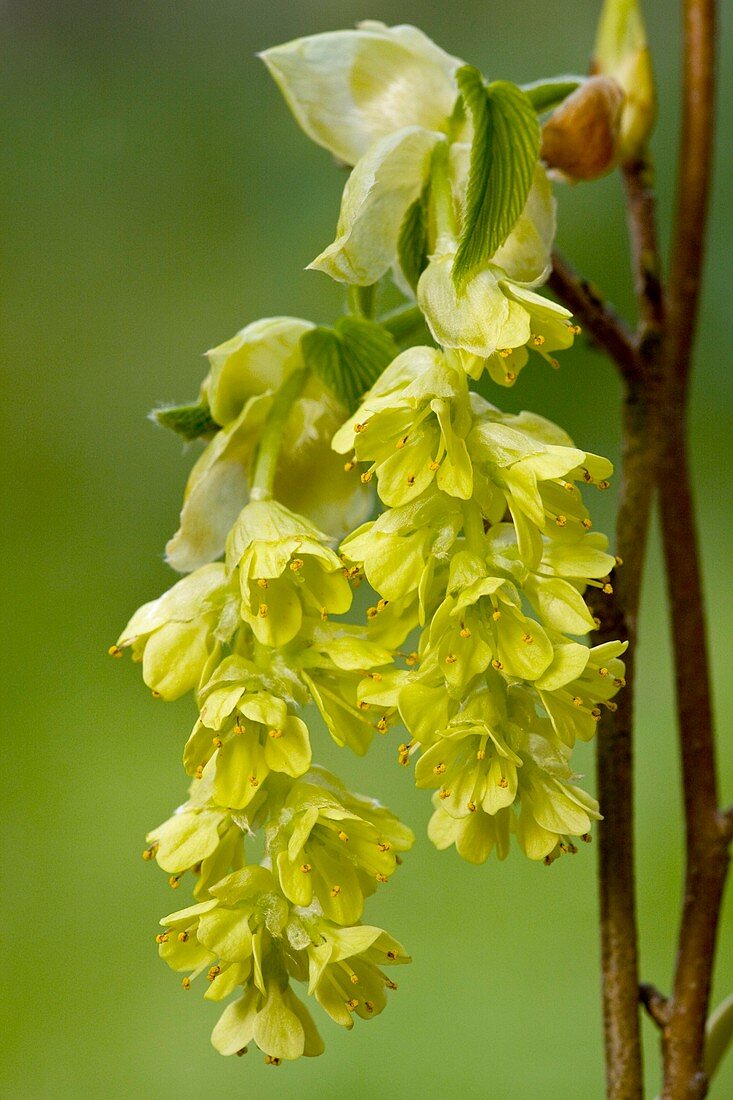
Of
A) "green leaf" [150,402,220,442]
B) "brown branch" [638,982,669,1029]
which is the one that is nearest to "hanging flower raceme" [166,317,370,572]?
"green leaf" [150,402,220,442]

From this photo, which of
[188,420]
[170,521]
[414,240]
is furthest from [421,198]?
[170,521]

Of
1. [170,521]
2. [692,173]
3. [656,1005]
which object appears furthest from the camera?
[170,521]

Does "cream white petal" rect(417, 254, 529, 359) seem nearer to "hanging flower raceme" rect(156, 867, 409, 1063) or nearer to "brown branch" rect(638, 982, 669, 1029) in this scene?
"hanging flower raceme" rect(156, 867, 409, 1063)

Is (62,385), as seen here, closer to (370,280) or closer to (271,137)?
(271,137)

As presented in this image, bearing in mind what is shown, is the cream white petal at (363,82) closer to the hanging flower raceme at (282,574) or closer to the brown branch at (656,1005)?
the hanging flower raceme at (282,574)

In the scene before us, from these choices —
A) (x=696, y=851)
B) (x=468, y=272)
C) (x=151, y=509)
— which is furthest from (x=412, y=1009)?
(x=468, y=272)

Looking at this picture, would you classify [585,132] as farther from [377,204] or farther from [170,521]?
[170,521]
